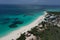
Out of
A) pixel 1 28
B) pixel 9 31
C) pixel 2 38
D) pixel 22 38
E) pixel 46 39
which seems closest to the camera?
pixel 46 39

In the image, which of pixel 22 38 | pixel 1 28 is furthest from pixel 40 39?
pixel 1 28

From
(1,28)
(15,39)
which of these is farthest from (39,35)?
(1,28)

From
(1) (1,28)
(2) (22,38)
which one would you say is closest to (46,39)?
(2) (22,38)

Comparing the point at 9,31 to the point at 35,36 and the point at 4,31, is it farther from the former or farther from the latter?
the point at 35,36

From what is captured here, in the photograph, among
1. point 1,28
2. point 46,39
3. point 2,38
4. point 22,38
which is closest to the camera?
point 46,39

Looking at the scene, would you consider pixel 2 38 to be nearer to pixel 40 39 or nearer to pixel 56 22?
pixel 40 39

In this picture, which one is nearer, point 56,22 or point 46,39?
point 46,39

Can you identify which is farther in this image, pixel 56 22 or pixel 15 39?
pixel 56 22

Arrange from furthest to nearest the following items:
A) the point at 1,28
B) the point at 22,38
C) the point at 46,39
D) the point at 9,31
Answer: the point at 1,28 < the point at 9,31 < the point at 22,38 < the point at 46,39
